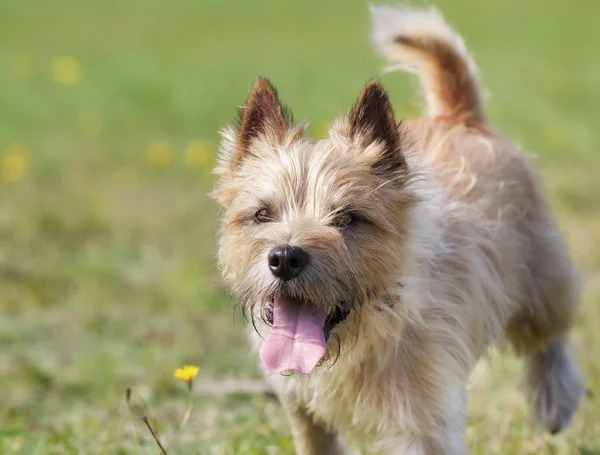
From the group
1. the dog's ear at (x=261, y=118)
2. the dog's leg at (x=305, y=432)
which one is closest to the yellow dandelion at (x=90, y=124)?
the dog's ear at (x=261, y=118)

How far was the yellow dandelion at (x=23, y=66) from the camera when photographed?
40.4ft

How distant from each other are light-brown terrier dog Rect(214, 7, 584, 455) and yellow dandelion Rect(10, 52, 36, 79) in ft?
28.5

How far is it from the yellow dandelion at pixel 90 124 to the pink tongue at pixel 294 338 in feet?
26.3

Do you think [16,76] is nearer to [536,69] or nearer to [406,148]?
[536,69]

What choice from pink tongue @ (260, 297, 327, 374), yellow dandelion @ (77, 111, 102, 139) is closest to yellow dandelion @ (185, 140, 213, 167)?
yellow dandelion @ (77, 111, 102, 139)

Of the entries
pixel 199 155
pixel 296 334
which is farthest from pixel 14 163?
pixel 296 334

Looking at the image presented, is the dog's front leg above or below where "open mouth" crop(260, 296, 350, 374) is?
below

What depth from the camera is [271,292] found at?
134 inches

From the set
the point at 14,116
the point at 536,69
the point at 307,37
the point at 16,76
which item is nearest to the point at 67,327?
the point at 14,116

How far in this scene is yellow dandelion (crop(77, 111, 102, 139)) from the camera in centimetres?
1111

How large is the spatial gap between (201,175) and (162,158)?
1062 mm

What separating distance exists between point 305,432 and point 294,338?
2.36ft

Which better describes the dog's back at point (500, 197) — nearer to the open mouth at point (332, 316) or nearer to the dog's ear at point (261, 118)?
the dog's ear at point (261, 118)

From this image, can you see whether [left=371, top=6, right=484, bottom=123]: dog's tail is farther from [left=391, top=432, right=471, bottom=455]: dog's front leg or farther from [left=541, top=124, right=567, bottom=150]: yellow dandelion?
[left=541, top=124, right=567, bottom=150]: yellow dandelion
